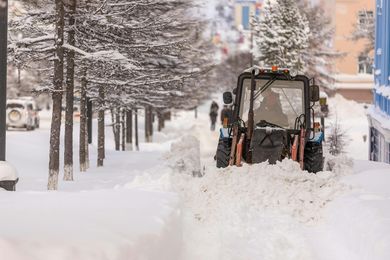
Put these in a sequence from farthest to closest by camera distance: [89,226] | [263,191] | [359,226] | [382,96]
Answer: [382,96], [263,191], [359,226], [89,226]

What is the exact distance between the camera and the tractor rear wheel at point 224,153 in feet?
46.7

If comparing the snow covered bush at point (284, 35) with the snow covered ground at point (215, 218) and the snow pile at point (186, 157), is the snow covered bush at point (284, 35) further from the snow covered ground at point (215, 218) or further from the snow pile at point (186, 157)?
the snow covered ground at point (215, 218)

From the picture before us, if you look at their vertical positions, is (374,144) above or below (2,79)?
below

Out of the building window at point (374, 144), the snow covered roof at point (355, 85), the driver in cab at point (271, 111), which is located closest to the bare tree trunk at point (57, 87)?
the driver in cab at point (271, 111)

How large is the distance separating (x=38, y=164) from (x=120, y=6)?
549 centimetres

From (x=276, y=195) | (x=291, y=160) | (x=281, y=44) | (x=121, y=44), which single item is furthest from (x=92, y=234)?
(x=281, y=44)

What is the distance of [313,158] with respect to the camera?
14.2m

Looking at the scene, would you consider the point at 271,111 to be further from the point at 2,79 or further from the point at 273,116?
the point at 2,79

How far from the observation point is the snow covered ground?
289 inches

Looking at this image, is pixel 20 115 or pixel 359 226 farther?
pixel 20 115

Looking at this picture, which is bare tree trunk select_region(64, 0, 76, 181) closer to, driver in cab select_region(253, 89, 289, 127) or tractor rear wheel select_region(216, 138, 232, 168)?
tractor rear wheel select_region(216, 138, 232, 168)

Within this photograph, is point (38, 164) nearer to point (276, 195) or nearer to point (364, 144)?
point (276, 195)

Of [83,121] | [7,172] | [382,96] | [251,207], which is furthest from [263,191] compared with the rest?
[382,96]

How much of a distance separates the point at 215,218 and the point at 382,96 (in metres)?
A: 17.4
